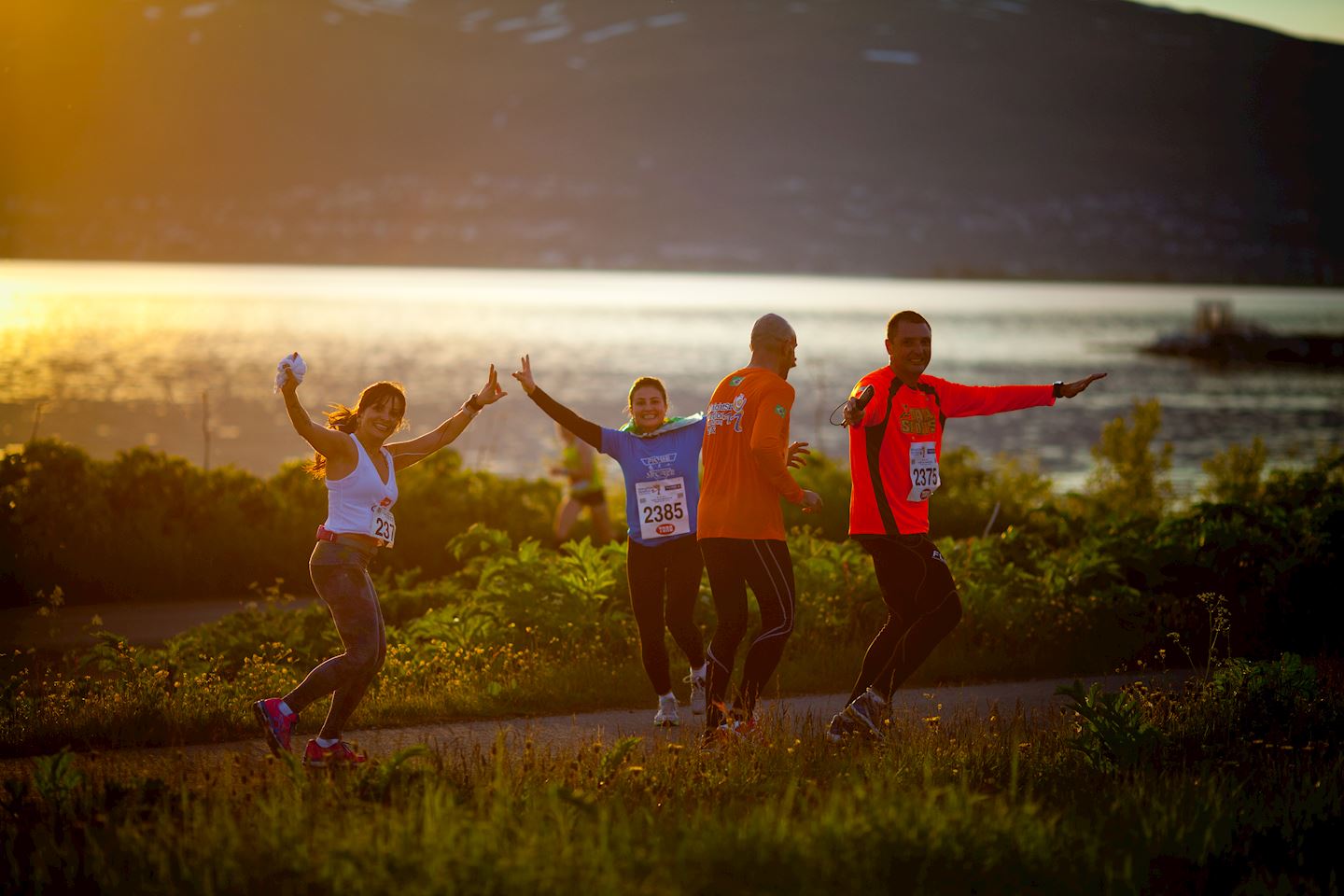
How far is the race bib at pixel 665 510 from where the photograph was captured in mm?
8219

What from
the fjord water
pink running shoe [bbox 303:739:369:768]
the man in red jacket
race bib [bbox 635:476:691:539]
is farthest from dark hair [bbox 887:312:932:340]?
the fjord water

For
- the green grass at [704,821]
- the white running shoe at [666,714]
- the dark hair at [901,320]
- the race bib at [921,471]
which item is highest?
the dark hair at [901,320]

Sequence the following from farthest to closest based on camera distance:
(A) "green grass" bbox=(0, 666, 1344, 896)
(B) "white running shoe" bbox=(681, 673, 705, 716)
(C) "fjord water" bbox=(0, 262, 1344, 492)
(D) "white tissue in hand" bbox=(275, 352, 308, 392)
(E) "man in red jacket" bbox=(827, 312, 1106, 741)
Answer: (C) "fjord water" bbox=(0, 262, 1344, 492)
(B) "white running shoe" bbox=(681, 673, 705, 716)
(E) "man in red jacket" bbox=(827, 312, 1106, 741)
(D) "white tissue in hand" bbox=(275, 352, 308, 392)
(A) "green grass" bbox=(0, 666, 1344, 896)

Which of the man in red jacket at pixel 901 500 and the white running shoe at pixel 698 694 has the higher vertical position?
the man in red jacket at pixel 901 500

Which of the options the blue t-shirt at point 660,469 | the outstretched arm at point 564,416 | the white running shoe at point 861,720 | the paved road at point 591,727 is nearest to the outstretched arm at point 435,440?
the outstretched arm at point 564,416

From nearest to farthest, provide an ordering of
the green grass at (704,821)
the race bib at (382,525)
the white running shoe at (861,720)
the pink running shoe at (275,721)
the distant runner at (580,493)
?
the green grass at (704,821) → the pink running shoe at (275,721) → the race bib at (382,525) → the white running shoe at (861,720) → the distant runner at (580,493)

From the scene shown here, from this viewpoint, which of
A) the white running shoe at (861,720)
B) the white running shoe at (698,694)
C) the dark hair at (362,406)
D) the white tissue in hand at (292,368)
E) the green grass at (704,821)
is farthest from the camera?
the white running shoe at (698,694)

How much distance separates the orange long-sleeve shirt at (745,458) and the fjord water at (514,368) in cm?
811

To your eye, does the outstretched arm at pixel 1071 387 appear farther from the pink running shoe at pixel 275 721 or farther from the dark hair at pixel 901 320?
the pink running shoe at pixel 275 721

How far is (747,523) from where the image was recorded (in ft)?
25.5

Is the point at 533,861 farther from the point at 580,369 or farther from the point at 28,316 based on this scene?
the point at 28,316

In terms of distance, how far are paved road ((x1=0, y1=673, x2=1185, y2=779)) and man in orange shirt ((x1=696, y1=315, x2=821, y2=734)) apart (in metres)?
0.37

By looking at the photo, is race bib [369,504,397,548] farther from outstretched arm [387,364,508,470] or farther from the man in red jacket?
the man in red jacket

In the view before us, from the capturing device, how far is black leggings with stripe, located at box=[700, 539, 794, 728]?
7.77 m
